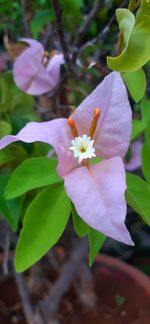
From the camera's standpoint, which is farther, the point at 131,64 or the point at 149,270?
the point at 149,270

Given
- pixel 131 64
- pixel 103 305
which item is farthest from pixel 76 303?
pixel 131 64

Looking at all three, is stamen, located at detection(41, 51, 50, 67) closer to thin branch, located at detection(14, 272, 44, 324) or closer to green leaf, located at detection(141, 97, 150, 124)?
green leaf, located at detection(141, 97, 150, 124)

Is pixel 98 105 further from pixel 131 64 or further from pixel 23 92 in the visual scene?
pixel 23 92

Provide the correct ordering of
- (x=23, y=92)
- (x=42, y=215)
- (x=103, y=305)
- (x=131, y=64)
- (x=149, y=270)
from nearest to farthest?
(x=131, y=64)
(x=42, y=215)
(x=23, y=92)
(x=103, y=305)
(x=149, y=270)

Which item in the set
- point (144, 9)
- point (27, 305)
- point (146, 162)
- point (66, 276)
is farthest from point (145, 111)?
point (27, 305)

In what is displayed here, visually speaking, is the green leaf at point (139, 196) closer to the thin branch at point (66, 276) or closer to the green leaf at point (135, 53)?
the green leaf at point (135, 53)

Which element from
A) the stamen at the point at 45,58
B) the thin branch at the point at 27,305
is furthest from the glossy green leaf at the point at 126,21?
the thin branch at the point at 27,305
